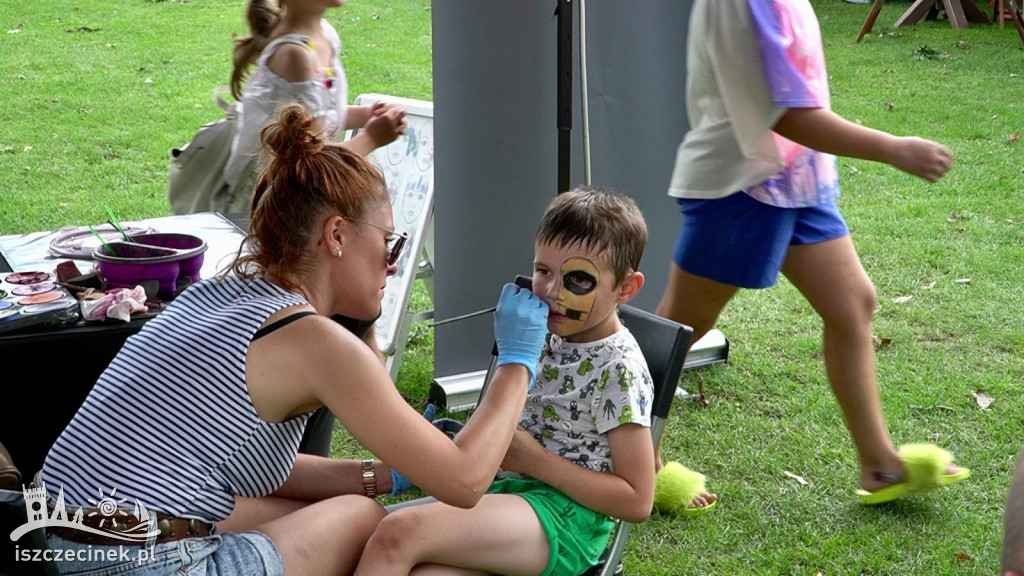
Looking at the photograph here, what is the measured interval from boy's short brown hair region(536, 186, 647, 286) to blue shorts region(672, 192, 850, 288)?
23.3 inches

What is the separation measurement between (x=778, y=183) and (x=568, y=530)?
1.15 m

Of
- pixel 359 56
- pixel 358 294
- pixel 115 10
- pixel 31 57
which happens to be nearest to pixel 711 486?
pixel 358 294

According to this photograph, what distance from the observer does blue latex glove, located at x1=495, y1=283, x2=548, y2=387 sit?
201 centimetres

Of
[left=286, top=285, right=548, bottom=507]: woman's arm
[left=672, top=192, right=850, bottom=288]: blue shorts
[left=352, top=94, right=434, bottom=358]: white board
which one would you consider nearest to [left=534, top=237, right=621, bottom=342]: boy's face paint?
[left=286, top=285, right=548, bottom=507]: woman's arm

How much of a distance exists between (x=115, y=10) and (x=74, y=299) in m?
10.1

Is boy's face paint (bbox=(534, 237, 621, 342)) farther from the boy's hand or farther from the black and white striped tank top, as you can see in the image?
the boy's hand

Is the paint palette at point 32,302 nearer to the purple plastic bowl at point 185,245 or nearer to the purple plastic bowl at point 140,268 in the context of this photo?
the purple plastic bowl at point 140,268

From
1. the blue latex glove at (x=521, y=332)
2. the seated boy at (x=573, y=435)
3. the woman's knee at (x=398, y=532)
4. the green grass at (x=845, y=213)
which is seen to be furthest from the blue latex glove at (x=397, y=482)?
the green grass at (x=845, y=213)

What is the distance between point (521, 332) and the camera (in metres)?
2.02

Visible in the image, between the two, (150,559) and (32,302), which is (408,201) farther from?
(150,559)

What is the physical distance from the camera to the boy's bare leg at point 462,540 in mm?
1954

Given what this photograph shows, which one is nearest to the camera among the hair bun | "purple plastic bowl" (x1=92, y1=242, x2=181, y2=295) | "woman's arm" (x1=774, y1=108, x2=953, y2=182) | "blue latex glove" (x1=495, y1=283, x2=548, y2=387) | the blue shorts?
the hair bun

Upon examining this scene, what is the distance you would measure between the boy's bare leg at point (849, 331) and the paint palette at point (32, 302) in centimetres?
180

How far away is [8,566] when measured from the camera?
164 cm
